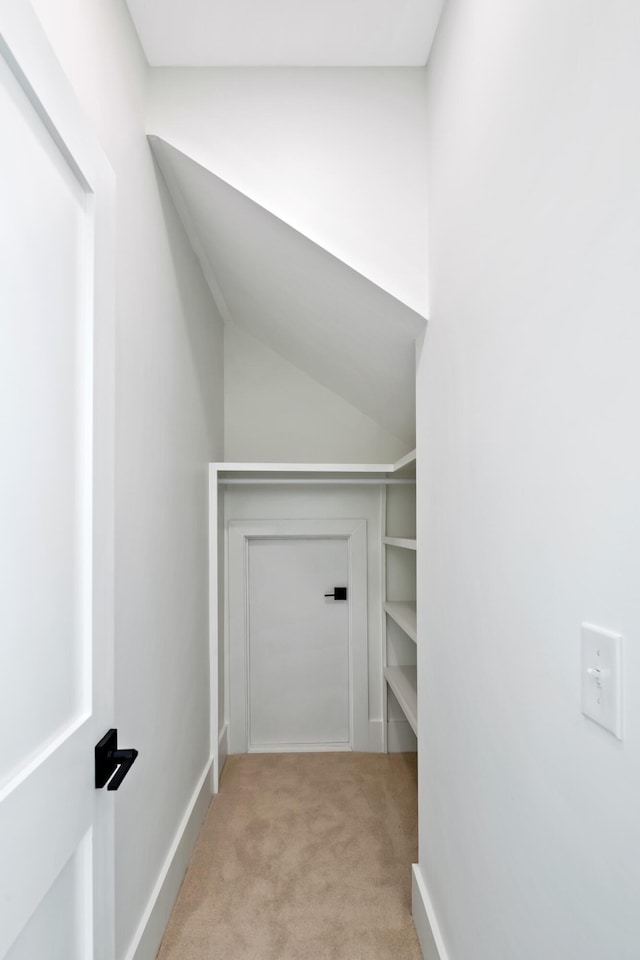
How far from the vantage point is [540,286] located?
957 millimetres

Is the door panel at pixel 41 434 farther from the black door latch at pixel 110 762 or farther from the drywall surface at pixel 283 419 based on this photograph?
the drywall surface at pixel 283 419

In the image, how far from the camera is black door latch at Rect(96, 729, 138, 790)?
3.40 feet

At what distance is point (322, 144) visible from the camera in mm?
1837

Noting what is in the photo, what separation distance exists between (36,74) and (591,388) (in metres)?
0.83

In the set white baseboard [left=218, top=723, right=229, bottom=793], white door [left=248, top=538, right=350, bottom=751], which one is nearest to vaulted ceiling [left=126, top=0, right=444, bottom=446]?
white door [left=248, top=538, right=350, bottom=751]

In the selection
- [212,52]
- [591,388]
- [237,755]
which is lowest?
[237,755]

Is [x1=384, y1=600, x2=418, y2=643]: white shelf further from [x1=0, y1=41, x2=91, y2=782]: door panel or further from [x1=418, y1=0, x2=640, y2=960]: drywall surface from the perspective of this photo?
[x1=0, y1=41, x2=91, y2=782]: door panel

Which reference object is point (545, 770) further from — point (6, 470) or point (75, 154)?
point (75, 154)

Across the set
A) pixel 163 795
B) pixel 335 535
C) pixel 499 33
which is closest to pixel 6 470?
pixel 499 33

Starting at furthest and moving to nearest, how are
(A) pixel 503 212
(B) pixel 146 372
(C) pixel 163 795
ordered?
(C) pixel 163 795 → (B) pixel 146 372 → (A) pixel 503 212

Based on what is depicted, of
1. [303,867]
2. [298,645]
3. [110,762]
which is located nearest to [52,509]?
[110,762]

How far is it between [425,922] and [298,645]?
1691 millimetres

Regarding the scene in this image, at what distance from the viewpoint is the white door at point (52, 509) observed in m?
0.77

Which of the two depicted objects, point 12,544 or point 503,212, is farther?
point 503,212
